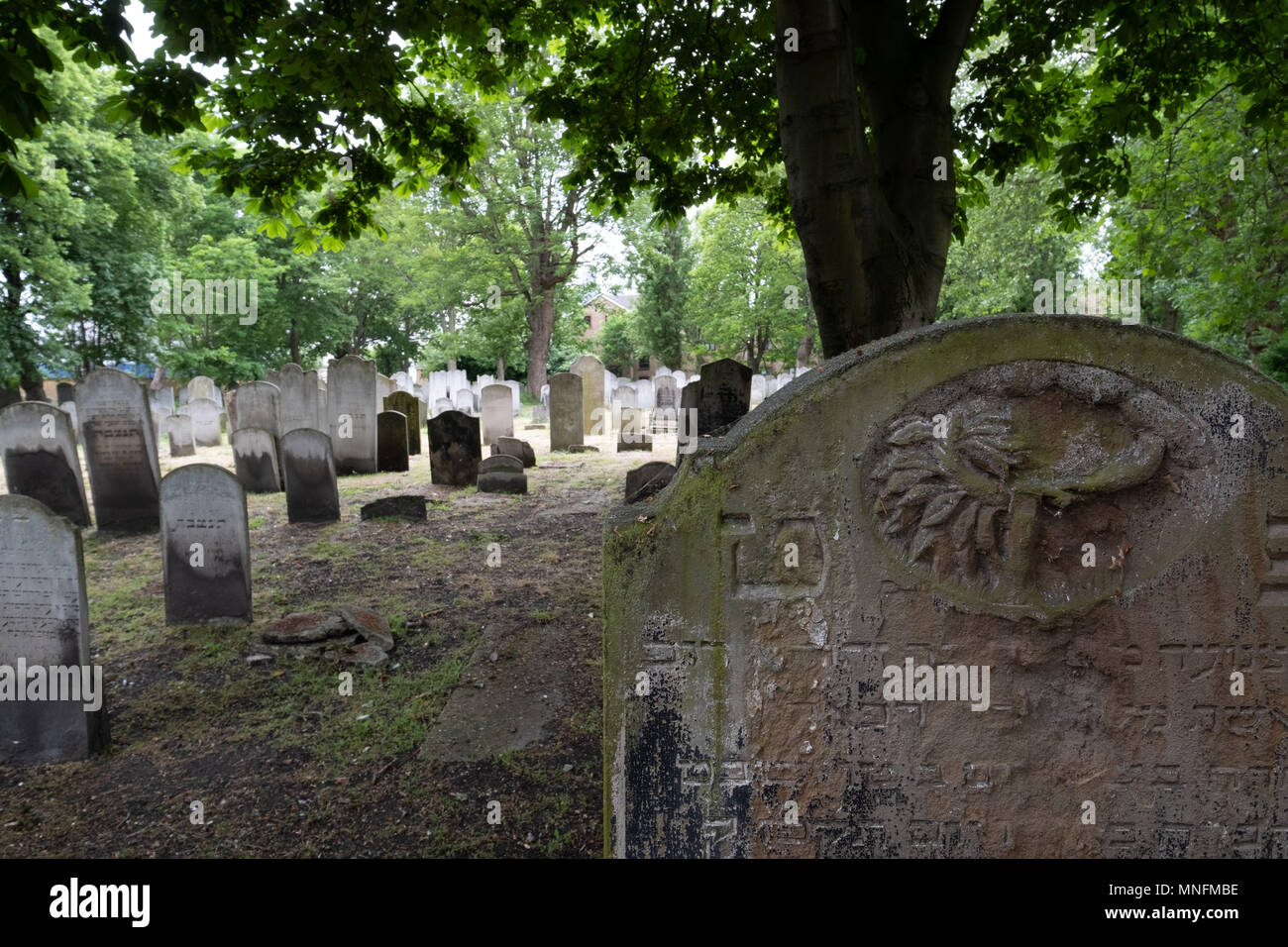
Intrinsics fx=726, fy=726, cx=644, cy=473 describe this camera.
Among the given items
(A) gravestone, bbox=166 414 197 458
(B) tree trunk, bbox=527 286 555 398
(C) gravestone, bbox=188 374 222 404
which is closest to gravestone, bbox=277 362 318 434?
(A) gravestone, bbox=166 414 197 458

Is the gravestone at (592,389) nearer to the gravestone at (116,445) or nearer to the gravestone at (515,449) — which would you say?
the gravestone at (515,449)

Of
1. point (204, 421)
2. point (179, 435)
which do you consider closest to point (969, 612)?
point (179, 435)

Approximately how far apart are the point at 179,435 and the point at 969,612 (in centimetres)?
1668

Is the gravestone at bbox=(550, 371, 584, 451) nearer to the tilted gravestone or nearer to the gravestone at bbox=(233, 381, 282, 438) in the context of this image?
the gravestone at bbox=(233, 381, 282, 438)

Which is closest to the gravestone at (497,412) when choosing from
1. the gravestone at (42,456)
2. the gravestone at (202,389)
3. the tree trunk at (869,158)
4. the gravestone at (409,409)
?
the gravestone at (409,409)

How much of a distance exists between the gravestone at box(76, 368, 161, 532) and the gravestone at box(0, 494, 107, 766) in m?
5.30

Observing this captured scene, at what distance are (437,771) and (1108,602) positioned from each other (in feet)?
10.3

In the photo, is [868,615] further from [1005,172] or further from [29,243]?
[29,243]

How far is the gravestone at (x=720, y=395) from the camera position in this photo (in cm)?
1073

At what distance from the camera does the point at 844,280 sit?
15.5 feet

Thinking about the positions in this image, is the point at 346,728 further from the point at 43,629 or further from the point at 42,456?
the point at 42,456

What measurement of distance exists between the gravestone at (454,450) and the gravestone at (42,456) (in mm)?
4508

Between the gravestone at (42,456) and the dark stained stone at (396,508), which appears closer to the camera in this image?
the gravestone at (42,456)

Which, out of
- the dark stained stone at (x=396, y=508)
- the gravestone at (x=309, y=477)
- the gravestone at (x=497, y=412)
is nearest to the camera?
the gravestone at (x=309, y=477)
